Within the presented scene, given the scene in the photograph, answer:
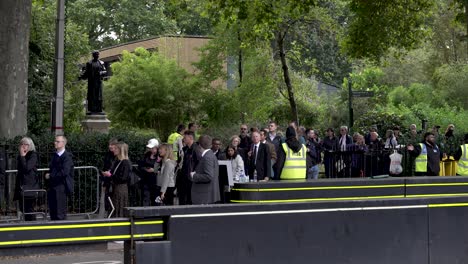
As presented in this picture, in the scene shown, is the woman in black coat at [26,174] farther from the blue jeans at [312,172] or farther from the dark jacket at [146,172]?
the blue jeans at [312,172]

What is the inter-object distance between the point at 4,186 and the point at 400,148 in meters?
9.77

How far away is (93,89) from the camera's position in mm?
24078

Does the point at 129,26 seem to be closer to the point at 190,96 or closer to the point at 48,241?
the point at 190,96

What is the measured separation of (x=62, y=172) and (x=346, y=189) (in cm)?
454

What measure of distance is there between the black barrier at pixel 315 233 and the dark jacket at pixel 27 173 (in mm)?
7262

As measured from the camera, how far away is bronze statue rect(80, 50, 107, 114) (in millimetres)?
23547

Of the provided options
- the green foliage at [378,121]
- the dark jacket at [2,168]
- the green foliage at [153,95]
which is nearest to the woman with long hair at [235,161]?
the dark jacket at [2,168]

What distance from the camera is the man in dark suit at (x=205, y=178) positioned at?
1322cm

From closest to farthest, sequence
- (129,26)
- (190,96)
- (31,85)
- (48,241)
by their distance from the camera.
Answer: (48,241), (31,85), (190,96), (129,26)

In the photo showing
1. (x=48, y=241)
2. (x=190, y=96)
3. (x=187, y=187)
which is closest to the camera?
(x=48, y=241)

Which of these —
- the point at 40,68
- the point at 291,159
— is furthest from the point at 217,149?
the point at 40,68

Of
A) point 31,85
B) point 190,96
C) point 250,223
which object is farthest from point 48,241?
point 190,96

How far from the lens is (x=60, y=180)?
48.0 feet

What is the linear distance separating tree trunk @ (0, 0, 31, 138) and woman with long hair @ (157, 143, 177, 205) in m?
5.32
